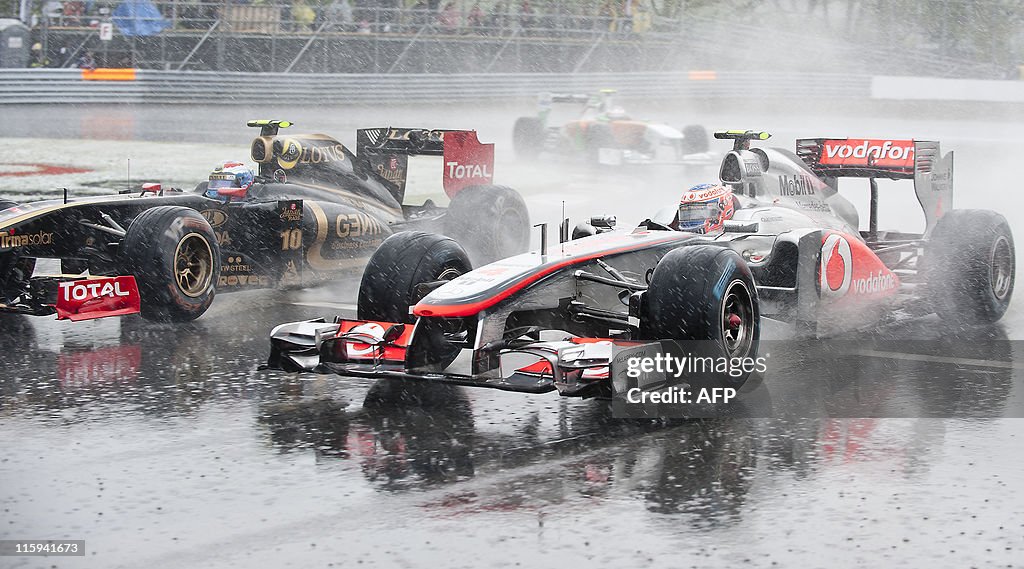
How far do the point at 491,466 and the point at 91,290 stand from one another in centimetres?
461

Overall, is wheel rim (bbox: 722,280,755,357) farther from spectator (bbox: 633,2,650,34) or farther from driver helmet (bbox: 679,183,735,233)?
spectator (bbox: 633,2,650,34)

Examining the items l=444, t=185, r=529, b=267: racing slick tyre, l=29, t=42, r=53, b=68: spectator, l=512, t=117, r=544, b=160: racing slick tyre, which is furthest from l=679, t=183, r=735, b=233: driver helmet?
l=29, t=42, r=53, b=68: spectator

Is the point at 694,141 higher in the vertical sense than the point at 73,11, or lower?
lower

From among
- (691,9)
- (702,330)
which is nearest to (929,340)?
(702,330)

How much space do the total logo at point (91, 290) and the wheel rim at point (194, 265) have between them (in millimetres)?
501

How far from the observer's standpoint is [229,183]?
1166 centimetres

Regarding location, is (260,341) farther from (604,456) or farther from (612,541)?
(612,541)

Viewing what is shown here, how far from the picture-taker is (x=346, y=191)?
13336mm

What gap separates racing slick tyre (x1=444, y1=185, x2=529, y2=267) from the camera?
13031 millimetres

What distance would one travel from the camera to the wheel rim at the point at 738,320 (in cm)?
789

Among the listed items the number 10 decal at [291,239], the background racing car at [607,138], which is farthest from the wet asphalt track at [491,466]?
the background racing car at [607,138]

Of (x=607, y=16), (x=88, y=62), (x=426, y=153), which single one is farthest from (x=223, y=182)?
(x=607, y=16)

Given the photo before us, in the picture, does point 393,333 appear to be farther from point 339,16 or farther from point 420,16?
point 420,16

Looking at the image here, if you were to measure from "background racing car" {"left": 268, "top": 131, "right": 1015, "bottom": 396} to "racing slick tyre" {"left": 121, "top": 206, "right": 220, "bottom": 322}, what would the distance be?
2211 mm
